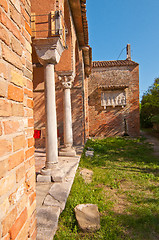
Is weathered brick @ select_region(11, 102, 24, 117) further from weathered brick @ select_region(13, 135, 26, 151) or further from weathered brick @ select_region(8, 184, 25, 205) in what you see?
weathered brick @ select_region(8, 184, 25, 205)

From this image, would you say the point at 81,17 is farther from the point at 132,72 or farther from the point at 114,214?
the point at 132,72

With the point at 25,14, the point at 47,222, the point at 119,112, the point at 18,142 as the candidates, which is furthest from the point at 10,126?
the point at 119,112

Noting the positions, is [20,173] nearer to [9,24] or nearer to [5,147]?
[5,147]

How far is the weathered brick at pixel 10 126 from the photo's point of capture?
98 cm

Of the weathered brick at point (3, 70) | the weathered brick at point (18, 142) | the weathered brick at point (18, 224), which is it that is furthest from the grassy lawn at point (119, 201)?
the weathered brick at point (3, 70)

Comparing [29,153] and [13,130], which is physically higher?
[13,130]

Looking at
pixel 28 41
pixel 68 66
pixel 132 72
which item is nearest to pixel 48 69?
pixel 68 66

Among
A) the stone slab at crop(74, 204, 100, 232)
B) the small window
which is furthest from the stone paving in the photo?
the small window

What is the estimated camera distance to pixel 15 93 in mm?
1113

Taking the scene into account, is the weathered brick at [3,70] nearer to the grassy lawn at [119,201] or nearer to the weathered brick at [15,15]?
the weathered brick at [15,15]

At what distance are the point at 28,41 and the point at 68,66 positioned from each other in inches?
148

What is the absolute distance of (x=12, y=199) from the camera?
3.39ft

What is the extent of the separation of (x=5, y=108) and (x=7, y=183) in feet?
1.49

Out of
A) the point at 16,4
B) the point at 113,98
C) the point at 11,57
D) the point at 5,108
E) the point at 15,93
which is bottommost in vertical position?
the point at 5,108
